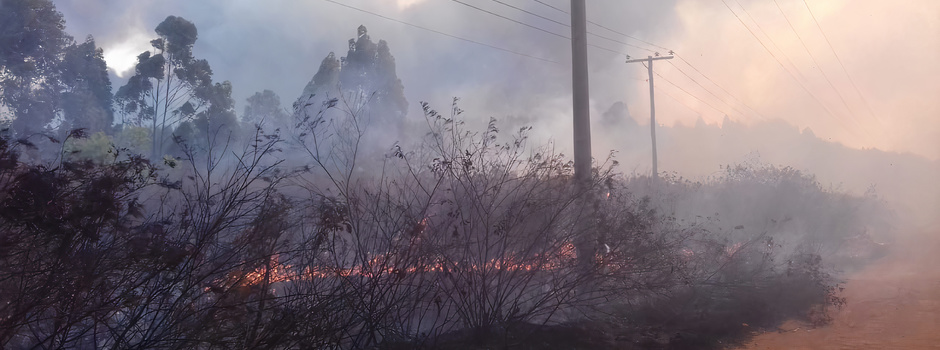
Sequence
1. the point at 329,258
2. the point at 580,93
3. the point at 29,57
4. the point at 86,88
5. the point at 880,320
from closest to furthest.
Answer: the point at 329,258 → the point at 580,93 → the point at 880,320 → the point at 29,57 → the point at 86,88

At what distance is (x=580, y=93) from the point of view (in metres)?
11.0

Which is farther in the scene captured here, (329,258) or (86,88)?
(86,88)

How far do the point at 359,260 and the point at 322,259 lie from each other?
58cm

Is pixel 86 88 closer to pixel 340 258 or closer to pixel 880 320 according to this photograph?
pixel 340 258

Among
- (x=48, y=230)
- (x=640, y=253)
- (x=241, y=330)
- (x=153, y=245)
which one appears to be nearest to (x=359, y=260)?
(x=241, y=330)

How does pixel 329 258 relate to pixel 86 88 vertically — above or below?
below

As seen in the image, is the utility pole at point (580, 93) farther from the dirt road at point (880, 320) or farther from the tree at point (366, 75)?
the tree at point (366, 75)

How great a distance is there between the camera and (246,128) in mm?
30797

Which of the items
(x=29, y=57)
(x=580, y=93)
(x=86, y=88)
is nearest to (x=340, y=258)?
(x=580, y=93)

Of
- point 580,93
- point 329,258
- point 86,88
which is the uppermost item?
point 86,88

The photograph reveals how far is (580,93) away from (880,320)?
759 cm

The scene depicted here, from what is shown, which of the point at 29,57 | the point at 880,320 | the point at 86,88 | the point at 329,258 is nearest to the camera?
the point at 329,258

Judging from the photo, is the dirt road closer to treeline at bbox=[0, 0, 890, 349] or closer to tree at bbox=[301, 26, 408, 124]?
treeline at bbox=[0, 0, 890, 349]

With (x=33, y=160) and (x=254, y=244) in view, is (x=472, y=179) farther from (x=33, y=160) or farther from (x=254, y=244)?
(x=33, y=160)
